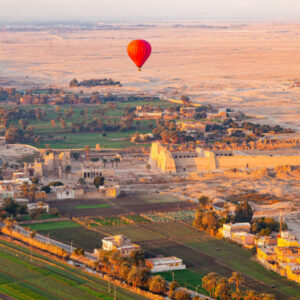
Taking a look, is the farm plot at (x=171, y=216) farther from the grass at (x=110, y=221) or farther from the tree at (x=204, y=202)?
the grass at (x=110, y=221)

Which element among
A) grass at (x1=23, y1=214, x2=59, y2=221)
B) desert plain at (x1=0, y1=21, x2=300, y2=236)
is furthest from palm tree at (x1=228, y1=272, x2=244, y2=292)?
grass at (x1=23, y1=214, x2=59, y2=221)

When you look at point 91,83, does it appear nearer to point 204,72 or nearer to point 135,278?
point 204,72

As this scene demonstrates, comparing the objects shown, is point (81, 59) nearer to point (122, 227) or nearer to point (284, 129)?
point (284, 129)

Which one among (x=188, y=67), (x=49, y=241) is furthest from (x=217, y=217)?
(x=188, y=67)

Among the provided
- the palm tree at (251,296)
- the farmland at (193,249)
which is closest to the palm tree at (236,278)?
the farmland at (193,249)

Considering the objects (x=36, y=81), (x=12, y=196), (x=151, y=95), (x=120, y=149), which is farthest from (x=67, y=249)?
(x=36, y=81)
